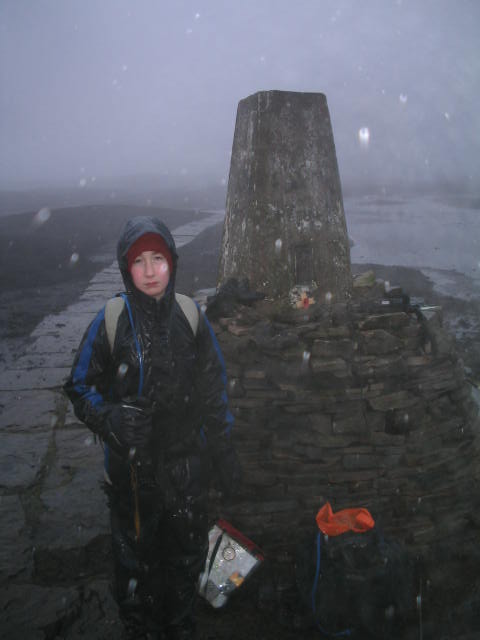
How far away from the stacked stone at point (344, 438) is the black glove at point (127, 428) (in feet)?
4.52

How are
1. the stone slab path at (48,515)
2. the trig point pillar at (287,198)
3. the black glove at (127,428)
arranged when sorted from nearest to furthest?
the black glove at (127,428) < the stone slab path at (48,515) < the trig point pillar at (287,198)

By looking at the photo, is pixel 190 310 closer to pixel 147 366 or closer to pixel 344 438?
pixel 147 366

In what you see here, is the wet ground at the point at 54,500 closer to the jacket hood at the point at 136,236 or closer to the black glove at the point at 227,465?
the black glove at the point at 227,465

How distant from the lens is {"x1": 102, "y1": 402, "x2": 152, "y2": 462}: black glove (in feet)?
7.45

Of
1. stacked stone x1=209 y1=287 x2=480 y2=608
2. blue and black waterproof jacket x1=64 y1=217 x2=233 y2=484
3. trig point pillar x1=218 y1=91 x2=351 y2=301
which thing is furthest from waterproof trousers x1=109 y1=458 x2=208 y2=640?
trig point pillar x1=218 y1=91 x2=351 y2=301

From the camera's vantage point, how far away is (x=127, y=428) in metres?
2.27

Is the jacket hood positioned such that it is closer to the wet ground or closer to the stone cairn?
the stone cairn

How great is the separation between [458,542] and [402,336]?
5.07 feet

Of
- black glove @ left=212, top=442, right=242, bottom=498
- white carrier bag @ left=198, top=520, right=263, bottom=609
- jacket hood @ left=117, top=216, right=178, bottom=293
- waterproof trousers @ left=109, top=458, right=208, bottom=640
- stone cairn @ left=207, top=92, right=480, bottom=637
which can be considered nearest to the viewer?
jacket hood @ left=117, top=216, right=178, bottom=293

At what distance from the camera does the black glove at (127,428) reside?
89.4 inches

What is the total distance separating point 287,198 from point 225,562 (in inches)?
115

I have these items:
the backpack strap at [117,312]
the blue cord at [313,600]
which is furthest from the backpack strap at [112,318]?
the blue cord at [313,600]

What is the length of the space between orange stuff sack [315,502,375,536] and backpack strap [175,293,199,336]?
1.49m

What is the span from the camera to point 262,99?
14.3 ft
